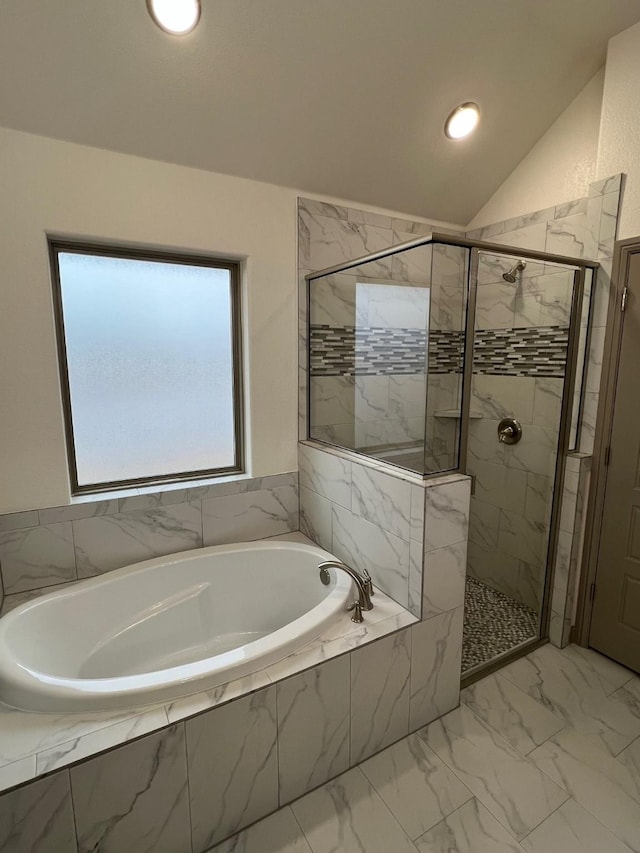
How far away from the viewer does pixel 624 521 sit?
2066 millimetres

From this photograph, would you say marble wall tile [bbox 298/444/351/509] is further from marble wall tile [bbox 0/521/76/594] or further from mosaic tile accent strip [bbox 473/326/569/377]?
marble wall tile [bbox 0/521/76/594]

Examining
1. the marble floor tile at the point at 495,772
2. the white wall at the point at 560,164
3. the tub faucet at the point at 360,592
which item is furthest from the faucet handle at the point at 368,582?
the white wall at the point at 560,164

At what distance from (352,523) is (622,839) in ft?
4.47

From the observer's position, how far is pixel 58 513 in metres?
1.95

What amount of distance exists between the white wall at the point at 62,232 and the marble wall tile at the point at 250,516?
2.33 feet

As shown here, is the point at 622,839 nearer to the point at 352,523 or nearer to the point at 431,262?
the point at 352,523

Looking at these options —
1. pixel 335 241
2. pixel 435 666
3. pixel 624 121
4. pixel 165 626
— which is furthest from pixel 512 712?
pixel 624 121

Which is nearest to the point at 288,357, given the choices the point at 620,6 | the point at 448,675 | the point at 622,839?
the point at 448,675

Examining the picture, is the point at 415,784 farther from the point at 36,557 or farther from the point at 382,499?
the point at 36,557

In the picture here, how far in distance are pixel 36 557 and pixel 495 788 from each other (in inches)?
79.8

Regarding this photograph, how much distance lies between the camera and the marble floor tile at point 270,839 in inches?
53.7

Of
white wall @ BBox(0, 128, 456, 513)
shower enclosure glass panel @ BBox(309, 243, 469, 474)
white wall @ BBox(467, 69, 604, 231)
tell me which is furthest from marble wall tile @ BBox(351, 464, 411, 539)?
white wall @ BBox(467, 69, 604, 231)

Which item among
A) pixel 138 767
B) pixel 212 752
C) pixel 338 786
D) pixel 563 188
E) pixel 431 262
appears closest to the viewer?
pixel 138 767

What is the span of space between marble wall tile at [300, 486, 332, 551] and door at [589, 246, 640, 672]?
135cm
